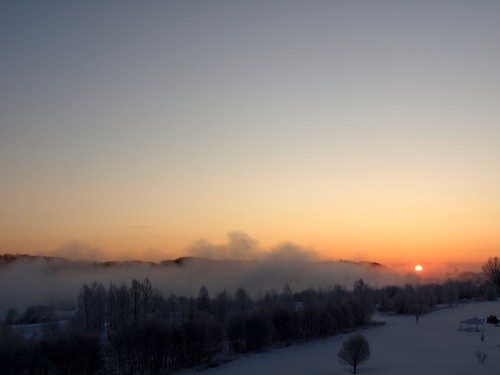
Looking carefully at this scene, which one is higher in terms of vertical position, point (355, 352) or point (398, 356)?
point (355, 352)

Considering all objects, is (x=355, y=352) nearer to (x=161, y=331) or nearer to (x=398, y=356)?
(x=398, y=356)

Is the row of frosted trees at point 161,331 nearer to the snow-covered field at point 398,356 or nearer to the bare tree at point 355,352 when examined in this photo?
the snow-covered field at point 398,356

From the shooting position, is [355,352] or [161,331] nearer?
[355,352]

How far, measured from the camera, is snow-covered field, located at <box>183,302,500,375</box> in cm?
5081

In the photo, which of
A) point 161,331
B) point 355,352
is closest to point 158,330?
point 161,331

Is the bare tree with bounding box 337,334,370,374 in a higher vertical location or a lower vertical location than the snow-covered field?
higher

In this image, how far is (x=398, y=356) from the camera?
58.8 meters

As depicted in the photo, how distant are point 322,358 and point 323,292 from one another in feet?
246

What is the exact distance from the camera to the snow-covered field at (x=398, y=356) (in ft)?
167

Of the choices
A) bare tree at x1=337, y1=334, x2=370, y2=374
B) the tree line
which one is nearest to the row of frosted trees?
the tree line

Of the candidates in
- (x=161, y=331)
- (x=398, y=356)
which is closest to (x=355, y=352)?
(x=398, y=356)

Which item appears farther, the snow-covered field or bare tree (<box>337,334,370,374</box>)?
bare tree (<box>337,334,370,374</box>)

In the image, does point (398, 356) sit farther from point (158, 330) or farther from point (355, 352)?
point (158, 330)

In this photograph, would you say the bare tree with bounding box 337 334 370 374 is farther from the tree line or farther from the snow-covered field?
the tree line
